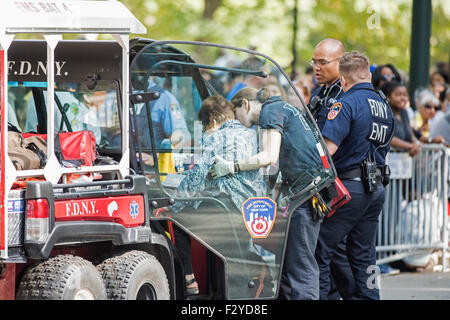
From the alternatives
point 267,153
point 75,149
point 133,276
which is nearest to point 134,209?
point 133,276

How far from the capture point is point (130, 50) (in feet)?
19.5

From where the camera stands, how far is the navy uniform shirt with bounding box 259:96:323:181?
6098mm

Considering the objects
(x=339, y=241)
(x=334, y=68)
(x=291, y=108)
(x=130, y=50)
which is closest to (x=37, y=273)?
(x=130, y=50)

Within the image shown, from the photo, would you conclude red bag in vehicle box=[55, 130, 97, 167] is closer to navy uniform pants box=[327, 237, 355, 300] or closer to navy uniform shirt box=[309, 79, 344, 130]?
navy uniform shirt box=[309, 79, 344, 130]

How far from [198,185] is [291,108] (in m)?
0.88

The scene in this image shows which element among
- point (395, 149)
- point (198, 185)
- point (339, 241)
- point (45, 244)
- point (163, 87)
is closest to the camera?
point (45, 244)

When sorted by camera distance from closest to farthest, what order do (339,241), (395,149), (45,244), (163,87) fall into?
(45,244), (163,87), (339,241), (395,149)

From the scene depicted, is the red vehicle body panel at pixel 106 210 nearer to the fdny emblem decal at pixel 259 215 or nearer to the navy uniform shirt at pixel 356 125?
the fdny emblem decal at pixel 259 215

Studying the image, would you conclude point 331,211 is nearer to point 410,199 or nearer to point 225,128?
point 225,128

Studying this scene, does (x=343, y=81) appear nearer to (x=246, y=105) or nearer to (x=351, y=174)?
(x=351, y=174)

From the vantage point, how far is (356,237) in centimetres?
706

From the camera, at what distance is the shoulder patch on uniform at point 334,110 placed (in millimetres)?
6707

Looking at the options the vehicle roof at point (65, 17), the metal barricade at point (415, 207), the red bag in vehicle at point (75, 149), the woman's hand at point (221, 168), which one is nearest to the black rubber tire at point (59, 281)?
the red bag in vehicle at point (75, 149)
